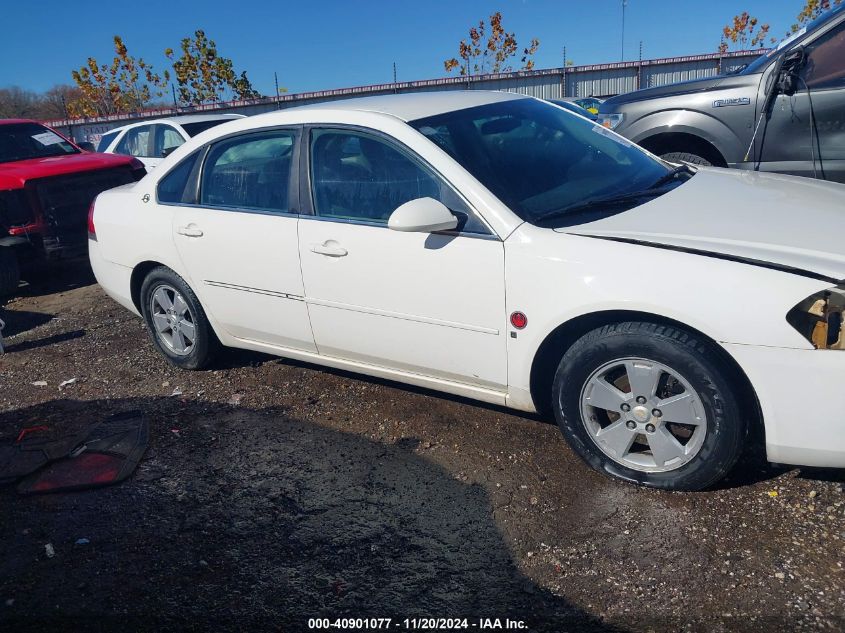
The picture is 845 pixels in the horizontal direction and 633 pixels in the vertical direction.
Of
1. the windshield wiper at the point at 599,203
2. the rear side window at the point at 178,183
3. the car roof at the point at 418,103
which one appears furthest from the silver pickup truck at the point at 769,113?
the rear side window at the point at 178,183

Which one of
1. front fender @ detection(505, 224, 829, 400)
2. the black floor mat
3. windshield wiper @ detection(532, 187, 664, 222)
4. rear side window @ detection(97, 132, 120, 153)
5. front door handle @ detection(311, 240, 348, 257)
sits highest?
rear side window @ detection(97, 132, 120, 153)

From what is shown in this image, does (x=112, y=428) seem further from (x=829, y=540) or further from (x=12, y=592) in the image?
(x=829, y=540)

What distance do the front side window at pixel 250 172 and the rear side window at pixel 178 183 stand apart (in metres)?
0.14

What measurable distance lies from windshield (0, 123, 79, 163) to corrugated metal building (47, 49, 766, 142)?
62.9 ft

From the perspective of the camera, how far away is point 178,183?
4.61 meters

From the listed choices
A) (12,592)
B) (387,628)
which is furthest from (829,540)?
(12,592)

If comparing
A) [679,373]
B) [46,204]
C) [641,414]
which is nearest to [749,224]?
[679,373]

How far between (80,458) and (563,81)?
26718 mm

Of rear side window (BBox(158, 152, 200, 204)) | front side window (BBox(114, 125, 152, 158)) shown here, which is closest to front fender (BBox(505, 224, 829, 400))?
rear side window (BBox(158, 152, 200, 204))

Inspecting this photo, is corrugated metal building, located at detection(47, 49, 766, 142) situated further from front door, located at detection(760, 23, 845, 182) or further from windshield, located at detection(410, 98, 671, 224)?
windshield, located at detection(410, 98, 671, 224)

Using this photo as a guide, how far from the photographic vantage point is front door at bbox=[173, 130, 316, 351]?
3980mm

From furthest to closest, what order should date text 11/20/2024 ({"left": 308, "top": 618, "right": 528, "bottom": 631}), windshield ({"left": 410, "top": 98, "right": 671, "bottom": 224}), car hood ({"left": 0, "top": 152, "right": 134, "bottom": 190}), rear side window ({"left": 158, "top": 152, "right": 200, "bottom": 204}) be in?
1. car hood ({"left": 0, "top": 152, "right": 134, "bottom": 190})
2. rear side window ({"left": 158, "top": 152, "right": 200, "bottom": 204})
3. windshield ({"left": 410, "top": 98, "right": 671, "bottom": 224})
4. date text 11/20/2024 ({"left": 308, "top": 618, "right": 528, "bottom": 631})

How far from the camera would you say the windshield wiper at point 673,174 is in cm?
379

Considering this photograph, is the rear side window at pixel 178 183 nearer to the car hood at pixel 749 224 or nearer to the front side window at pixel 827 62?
the car hood at pixel 749 224
